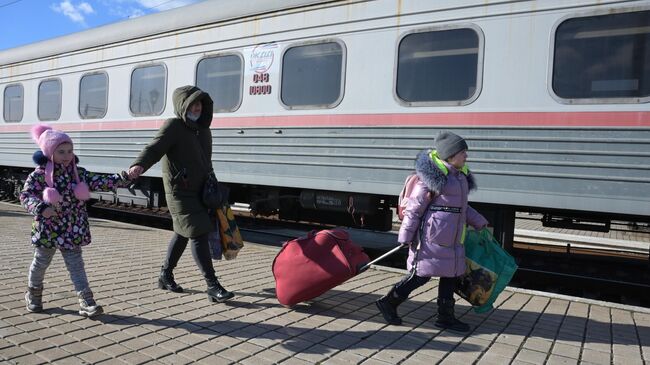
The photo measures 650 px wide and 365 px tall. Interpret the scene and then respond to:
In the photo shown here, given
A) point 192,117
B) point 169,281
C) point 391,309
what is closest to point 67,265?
point 169,281

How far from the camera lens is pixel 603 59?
448cm

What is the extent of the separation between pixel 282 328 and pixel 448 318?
1.15 m

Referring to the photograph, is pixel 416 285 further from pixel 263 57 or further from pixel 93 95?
pixel 93 95

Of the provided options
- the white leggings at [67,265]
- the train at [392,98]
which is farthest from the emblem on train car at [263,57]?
the white leggings at [67,265]

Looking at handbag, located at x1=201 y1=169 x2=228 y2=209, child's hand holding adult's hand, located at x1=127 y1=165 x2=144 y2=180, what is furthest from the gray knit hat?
child's hand holding adult's hand, located at x1=127 y1=165 x2=144 y2=180

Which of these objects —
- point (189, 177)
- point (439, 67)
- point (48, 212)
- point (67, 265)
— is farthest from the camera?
point (439, 67)

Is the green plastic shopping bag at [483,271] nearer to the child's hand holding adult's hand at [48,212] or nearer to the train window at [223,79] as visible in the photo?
the child's hand holding adult's hand at [48,212]

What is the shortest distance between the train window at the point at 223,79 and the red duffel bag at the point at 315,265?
10.0 ft

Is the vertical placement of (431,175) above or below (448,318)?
above

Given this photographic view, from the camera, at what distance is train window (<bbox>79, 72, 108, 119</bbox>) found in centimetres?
812

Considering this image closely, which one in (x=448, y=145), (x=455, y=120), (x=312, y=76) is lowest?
(x=448, y=145)

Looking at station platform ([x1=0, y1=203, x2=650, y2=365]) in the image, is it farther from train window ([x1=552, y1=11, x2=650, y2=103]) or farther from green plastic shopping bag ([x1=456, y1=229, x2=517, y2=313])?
train window ([x1=552, y1=11, x2=650, y2=103])

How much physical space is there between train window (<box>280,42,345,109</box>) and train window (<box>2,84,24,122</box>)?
658 cm

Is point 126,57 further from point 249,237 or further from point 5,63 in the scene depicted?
point 5,63
